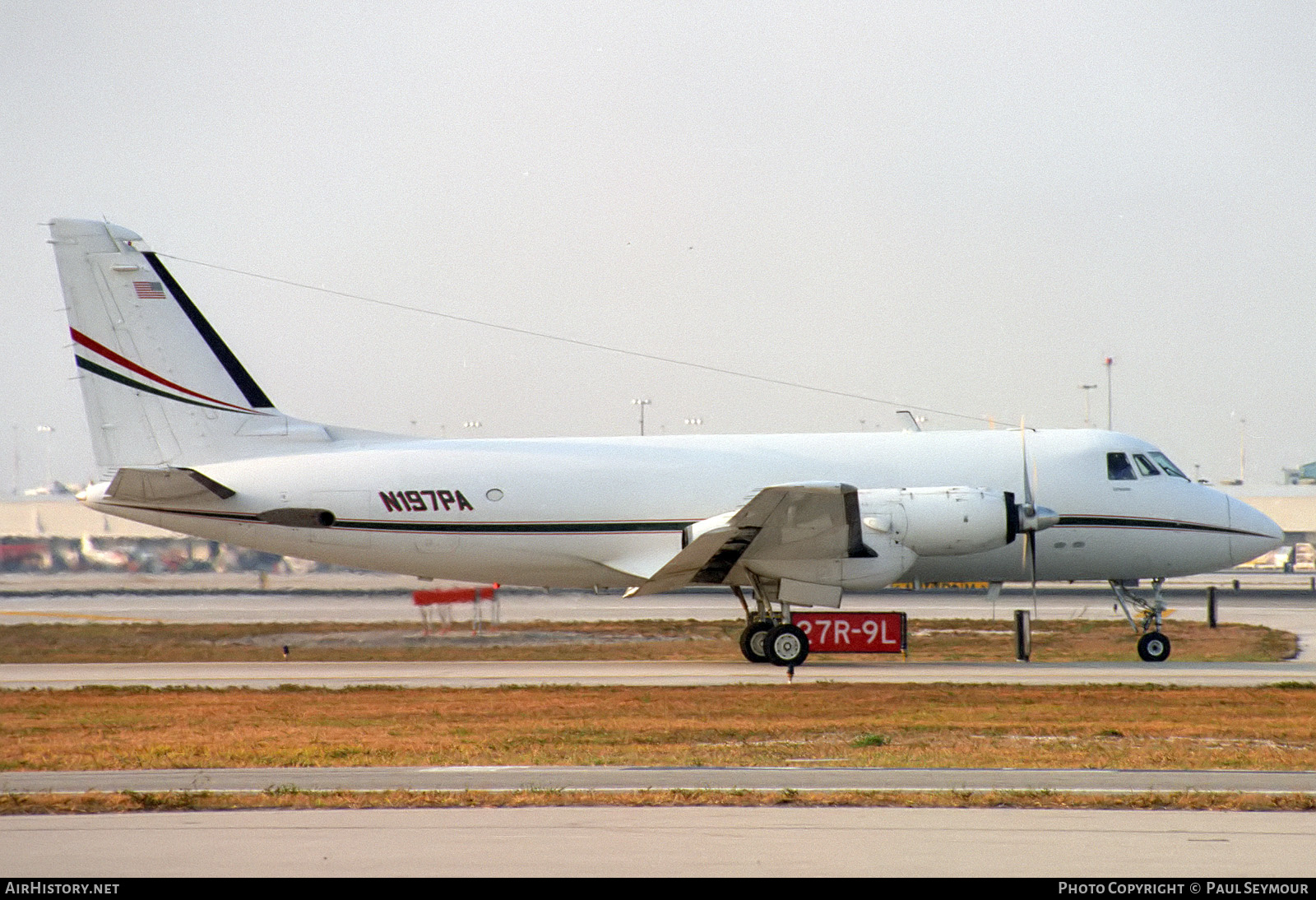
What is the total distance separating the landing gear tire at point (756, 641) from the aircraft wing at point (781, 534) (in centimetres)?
108

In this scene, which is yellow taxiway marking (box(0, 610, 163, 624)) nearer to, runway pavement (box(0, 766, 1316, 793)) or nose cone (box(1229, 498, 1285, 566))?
runway pavement (box(0, 766, 1316, 793))

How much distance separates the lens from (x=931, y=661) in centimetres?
2664

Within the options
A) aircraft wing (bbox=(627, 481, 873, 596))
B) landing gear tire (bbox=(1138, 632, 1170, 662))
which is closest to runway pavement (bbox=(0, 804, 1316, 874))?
aircraft wing (bbox=(627, 481, 873, 596))

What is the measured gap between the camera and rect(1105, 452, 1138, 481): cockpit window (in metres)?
26.3

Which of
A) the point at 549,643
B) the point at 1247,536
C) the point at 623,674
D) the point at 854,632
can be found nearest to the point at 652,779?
the point at 623,674

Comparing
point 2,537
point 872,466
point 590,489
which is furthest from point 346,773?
point 2,537

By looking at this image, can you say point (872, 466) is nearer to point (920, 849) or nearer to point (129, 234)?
point (129, 234)

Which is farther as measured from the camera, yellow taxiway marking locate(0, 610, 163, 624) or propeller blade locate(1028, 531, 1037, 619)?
yellow taxiway marking locate(0, 610, 163, 624)

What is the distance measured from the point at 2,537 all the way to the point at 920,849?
44.5 m

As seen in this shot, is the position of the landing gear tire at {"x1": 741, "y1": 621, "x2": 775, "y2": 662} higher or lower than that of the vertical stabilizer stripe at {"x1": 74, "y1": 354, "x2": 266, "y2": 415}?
lower

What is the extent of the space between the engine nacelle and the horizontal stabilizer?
40.8ft

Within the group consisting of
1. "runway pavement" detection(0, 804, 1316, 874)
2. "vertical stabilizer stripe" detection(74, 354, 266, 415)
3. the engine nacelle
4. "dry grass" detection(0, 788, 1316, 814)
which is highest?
"vertical stabilizer stripe" detection(74, 354, 266, 415)

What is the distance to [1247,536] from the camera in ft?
86.7

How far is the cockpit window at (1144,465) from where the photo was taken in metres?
26.5
